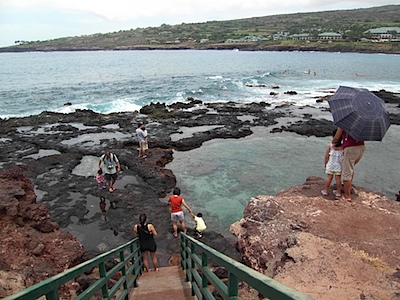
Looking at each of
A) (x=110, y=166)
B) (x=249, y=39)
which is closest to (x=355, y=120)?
(x=110, y=166)

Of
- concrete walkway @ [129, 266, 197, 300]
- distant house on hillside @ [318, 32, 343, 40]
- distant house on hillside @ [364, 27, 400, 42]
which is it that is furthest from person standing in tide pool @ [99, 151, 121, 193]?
distant house on hillside @ [318, 32, 343, 40]

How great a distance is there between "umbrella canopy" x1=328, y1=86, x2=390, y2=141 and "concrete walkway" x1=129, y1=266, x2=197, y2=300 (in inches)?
221

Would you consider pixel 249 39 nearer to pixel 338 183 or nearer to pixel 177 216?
pixel 338 183

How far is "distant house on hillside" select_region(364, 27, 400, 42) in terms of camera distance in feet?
429

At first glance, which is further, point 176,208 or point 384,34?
point 384,34

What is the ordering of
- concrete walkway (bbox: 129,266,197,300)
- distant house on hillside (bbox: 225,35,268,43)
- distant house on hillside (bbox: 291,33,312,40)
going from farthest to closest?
distant house on hillside (bbox: 225,35,268,43) < distant house on hillside (bbox: 291,33,312,40) < concrete walkway (bbox: 129,266,197,300)

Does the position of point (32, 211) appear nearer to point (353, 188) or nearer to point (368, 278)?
point (368, 278)

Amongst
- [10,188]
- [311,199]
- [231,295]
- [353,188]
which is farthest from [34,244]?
[353,188]

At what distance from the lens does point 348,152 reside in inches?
331

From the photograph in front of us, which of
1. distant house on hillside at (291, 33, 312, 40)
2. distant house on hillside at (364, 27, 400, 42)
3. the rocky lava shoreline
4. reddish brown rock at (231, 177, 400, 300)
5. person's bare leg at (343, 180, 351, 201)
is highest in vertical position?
distant house on hillside at (291, 33, 312, 40)

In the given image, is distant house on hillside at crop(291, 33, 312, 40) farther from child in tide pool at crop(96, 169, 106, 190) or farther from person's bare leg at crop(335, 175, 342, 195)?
person's bare leg at crop(335, 175, 342, 195)

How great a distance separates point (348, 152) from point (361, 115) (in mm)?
1186

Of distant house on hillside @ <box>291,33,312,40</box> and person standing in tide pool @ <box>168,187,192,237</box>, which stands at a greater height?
distant house on hillside @ <box>291,33,312,40</box>

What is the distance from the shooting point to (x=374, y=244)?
265 inches
